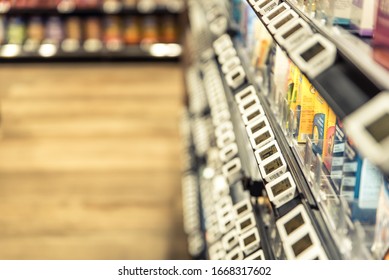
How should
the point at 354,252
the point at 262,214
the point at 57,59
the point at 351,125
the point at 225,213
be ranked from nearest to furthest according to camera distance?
the point at 351,125, the point at 354,252, the point at 262,214, the point at 225,213, the point at 57,59

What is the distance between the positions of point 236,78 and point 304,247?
4.14 ft

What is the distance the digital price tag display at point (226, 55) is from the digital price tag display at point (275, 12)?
3.54 feet

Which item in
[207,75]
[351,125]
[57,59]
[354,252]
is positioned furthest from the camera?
[57,59]

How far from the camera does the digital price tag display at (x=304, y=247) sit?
1194 mm

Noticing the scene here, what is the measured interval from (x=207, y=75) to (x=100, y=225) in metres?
1.00

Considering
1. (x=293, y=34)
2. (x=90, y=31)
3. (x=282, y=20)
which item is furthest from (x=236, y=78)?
(x=90, y=31)

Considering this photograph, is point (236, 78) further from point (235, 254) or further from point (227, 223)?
point (235, 254)

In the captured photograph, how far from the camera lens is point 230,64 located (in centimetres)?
257

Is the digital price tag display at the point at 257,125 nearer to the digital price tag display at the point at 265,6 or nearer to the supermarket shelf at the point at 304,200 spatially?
the supermarket shelf at the point at 304,200

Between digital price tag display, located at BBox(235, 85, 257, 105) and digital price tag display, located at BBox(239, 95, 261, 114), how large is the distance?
26mm

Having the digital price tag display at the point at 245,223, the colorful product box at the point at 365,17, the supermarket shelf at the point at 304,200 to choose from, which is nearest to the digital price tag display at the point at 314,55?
the colorful product box at the point at 365,17

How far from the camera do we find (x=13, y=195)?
3846 millimetres

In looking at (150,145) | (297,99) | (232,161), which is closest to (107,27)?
(150,145)

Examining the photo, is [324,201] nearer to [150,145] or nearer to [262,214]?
[262,214]
